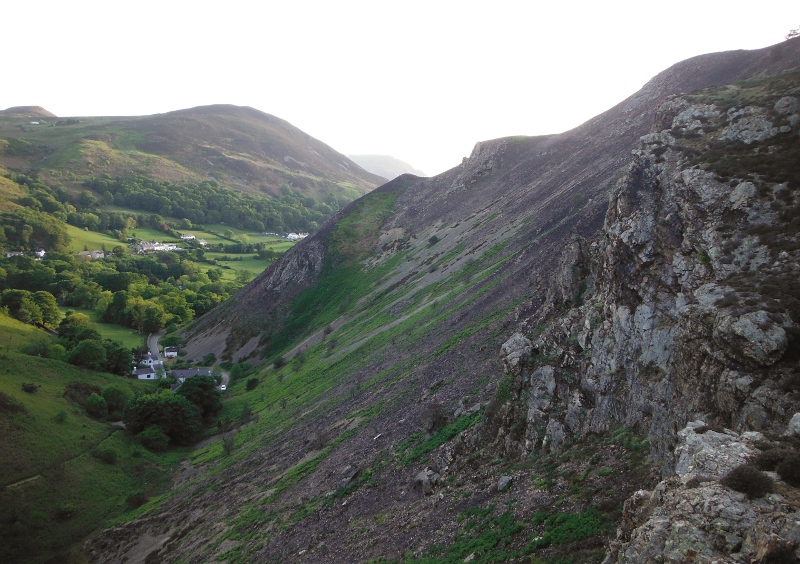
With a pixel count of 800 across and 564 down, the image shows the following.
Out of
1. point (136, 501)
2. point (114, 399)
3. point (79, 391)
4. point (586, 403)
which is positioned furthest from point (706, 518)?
point (79, 391)

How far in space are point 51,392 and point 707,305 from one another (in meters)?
67.8

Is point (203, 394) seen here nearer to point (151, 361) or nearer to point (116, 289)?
point (151, 361)

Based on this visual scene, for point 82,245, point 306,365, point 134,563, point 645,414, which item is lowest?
point 134,563

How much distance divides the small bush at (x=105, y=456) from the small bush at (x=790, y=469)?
56.6 meters

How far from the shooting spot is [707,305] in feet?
50.8

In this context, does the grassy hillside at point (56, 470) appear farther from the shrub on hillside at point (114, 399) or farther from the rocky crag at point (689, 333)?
the rocky crag at point (689, 333)

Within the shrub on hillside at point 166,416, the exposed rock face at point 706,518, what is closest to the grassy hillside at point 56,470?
the shrub on hillside at point 166,416

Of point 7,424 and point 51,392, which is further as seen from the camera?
point 51,392

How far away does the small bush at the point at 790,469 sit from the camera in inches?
389

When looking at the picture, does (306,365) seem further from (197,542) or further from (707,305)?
(707,305)

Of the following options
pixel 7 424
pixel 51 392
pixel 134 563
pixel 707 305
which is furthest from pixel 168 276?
pixel 707 305

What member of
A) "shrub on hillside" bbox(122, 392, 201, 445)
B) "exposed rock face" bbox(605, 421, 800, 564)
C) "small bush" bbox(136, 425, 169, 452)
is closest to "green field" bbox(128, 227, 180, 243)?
"shrub on hillside" bbox(122, 392, 201, 445)

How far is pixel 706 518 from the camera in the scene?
9836mm

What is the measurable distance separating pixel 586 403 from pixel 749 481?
427 inches
